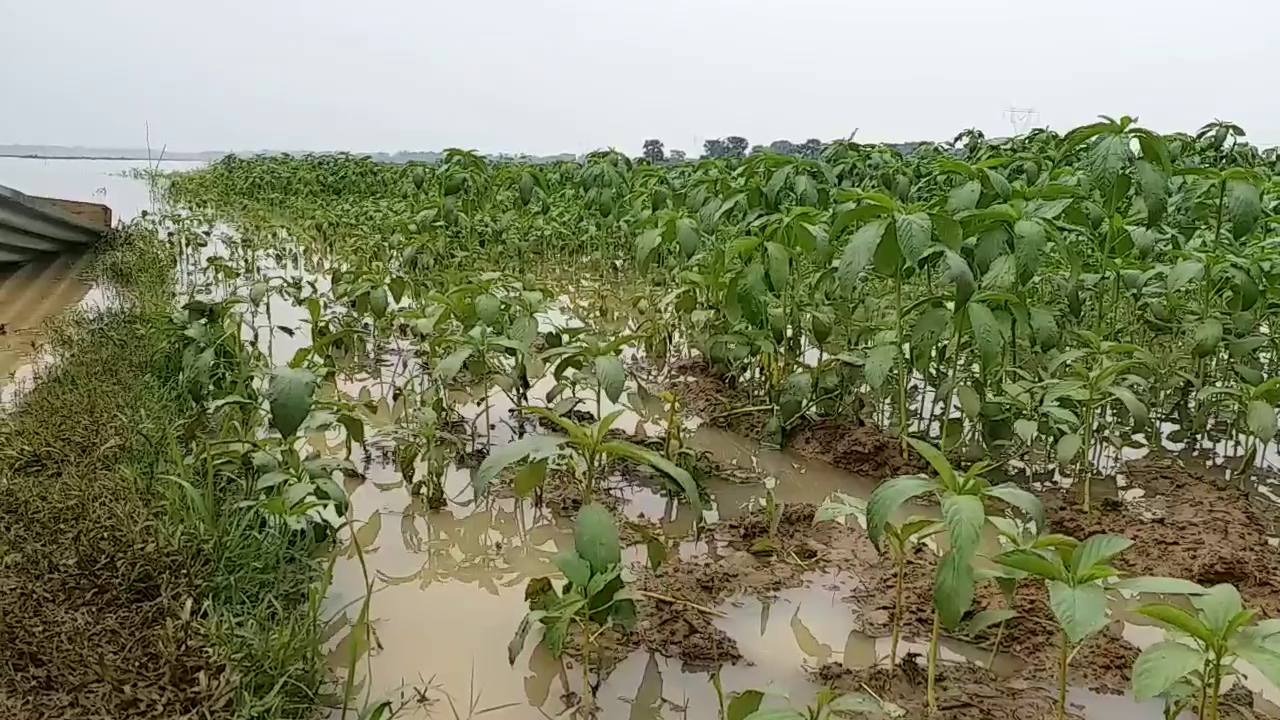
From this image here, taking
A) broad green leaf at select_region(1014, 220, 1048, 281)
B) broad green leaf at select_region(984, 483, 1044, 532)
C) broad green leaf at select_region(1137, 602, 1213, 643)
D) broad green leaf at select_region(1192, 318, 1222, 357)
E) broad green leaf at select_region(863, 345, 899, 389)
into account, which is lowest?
broad green leaf at select_region(1137, 602, 1213, 643)

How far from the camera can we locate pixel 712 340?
3459 millimetres

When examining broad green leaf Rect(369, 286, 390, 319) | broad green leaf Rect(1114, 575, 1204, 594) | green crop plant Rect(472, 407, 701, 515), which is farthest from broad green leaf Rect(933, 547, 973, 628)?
broad green leaf Rect(369, 286, 390, 319)

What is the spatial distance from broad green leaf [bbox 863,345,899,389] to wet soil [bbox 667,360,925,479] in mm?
345

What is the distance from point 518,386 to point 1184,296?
278cm

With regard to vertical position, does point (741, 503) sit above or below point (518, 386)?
below

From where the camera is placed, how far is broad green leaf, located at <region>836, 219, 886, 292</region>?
2369 mm

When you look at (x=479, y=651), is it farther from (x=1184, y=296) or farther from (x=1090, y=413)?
(x=1184, y=296)

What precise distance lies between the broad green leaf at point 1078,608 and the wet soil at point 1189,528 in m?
0.98

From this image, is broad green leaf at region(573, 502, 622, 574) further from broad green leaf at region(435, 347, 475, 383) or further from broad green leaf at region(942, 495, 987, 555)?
broad green leaf at region(435, 347, 475, 383)

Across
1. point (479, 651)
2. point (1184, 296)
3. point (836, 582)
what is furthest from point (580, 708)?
point (1184, 296)

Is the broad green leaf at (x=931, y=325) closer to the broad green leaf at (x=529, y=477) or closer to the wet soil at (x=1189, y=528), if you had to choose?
the wet soil at (x=1189, y=528)

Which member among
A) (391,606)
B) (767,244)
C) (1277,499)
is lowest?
(391,606)

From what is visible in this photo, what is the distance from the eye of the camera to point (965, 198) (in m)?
2.90

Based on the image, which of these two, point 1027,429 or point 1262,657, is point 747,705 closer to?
point 1262,657
